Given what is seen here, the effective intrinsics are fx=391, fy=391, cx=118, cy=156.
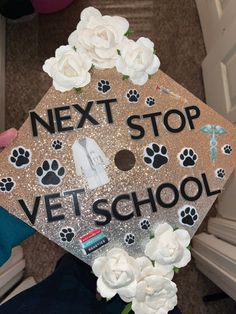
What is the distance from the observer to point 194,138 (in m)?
0.86

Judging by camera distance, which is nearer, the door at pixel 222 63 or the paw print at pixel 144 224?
the paw print at pixel 144 224

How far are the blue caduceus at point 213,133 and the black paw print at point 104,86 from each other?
228 mm

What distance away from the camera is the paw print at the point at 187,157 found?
33.4 inches

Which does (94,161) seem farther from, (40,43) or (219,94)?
(40,43)

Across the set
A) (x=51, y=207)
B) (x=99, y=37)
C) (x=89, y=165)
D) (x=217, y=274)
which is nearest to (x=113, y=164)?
(x=89, y=165)

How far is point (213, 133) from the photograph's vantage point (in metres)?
0.87

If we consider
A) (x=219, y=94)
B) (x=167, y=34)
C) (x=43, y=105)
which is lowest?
(x=219, y=94)

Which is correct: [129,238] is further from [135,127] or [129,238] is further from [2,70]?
[2,70]

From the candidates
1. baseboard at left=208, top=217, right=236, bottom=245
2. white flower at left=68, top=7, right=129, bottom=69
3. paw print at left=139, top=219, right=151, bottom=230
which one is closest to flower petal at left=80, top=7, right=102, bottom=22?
white flower at left=68, top=7, right=129, bottom=69

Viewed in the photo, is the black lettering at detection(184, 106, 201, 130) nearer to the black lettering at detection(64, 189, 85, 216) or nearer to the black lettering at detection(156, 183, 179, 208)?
the black lettering at detection(156, 183, 179, 208)

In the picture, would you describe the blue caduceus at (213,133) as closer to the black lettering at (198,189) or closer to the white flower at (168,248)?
the black lettering at (198,189)

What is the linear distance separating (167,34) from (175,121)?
27.6 inches

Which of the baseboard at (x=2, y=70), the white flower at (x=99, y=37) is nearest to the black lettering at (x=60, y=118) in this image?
the white flower at (x=99, y=37)

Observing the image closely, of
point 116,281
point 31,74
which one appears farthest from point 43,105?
point 31,74
